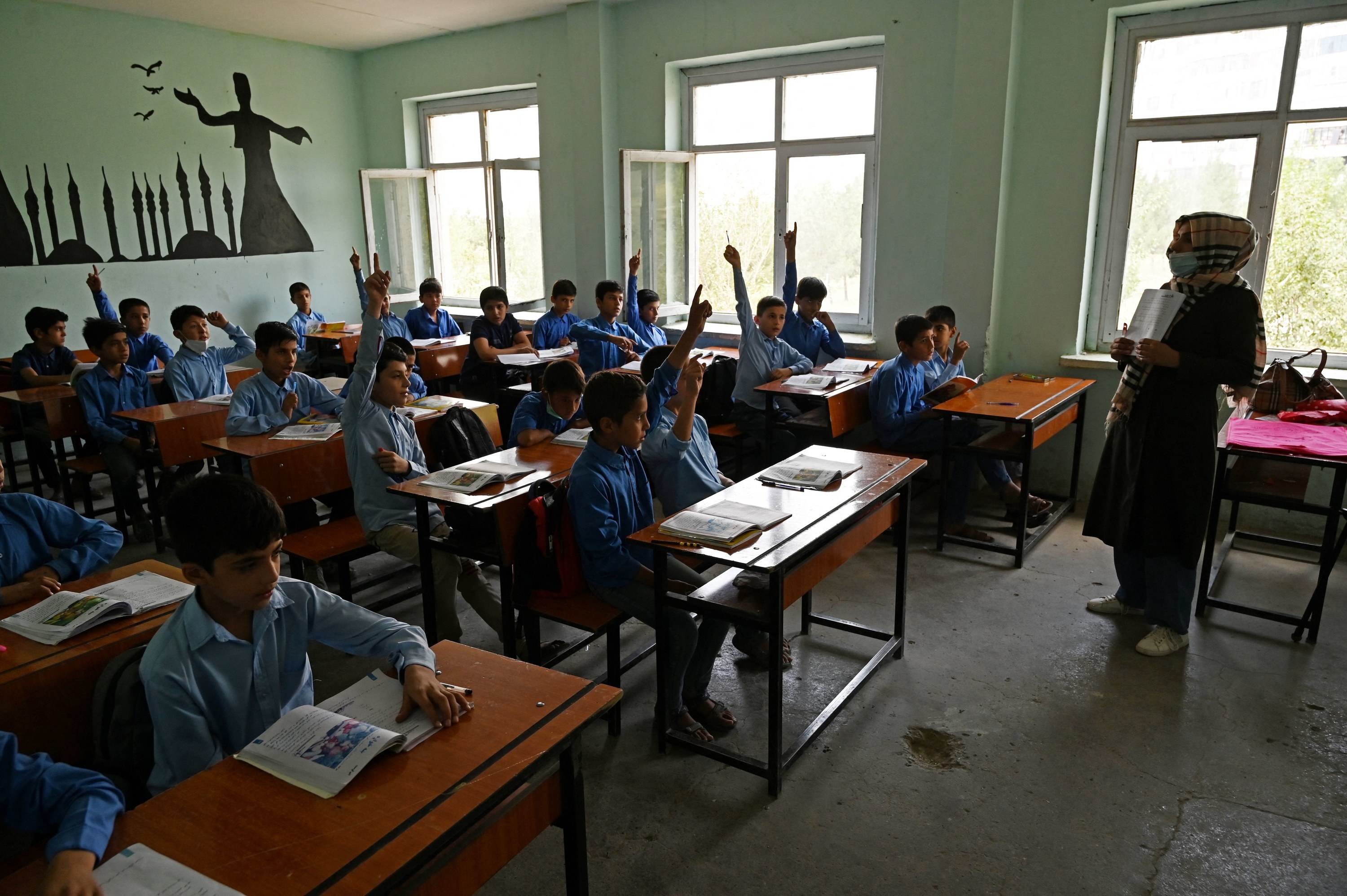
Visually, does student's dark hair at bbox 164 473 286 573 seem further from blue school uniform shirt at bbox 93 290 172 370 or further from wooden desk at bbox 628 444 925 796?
blue school uniform shirt at bbox 93 290 172 370

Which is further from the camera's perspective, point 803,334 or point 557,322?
point 557,322

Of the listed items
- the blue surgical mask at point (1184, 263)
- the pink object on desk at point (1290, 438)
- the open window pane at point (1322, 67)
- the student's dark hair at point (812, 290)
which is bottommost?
the pink object on desk at point (1290, 438)

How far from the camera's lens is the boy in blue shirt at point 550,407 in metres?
3.30

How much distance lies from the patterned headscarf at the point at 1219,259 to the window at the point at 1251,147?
2.06 meters

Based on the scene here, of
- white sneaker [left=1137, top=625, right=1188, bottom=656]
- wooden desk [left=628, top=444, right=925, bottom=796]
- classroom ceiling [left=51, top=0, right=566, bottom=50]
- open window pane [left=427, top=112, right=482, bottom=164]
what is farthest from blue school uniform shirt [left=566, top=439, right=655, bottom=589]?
open window pane [left=427, top=112, right=482, bottom=164]

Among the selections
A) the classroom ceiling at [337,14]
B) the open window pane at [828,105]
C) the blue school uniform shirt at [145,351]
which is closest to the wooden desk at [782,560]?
the open window pane at [828,105]

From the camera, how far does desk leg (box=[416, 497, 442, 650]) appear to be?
2814 millimetres

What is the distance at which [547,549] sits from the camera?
2469 mm

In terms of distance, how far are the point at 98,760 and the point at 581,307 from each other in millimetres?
5646

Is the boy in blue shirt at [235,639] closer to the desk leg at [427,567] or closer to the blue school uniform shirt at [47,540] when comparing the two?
the blue school uniform shirt at [47,540]

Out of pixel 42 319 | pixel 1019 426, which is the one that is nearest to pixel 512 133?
pixel 42 319

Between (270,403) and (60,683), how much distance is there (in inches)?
92.4

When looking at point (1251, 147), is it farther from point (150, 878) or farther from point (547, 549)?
point (150, 878)

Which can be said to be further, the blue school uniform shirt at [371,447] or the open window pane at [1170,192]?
the open window pane at [1170,192]
